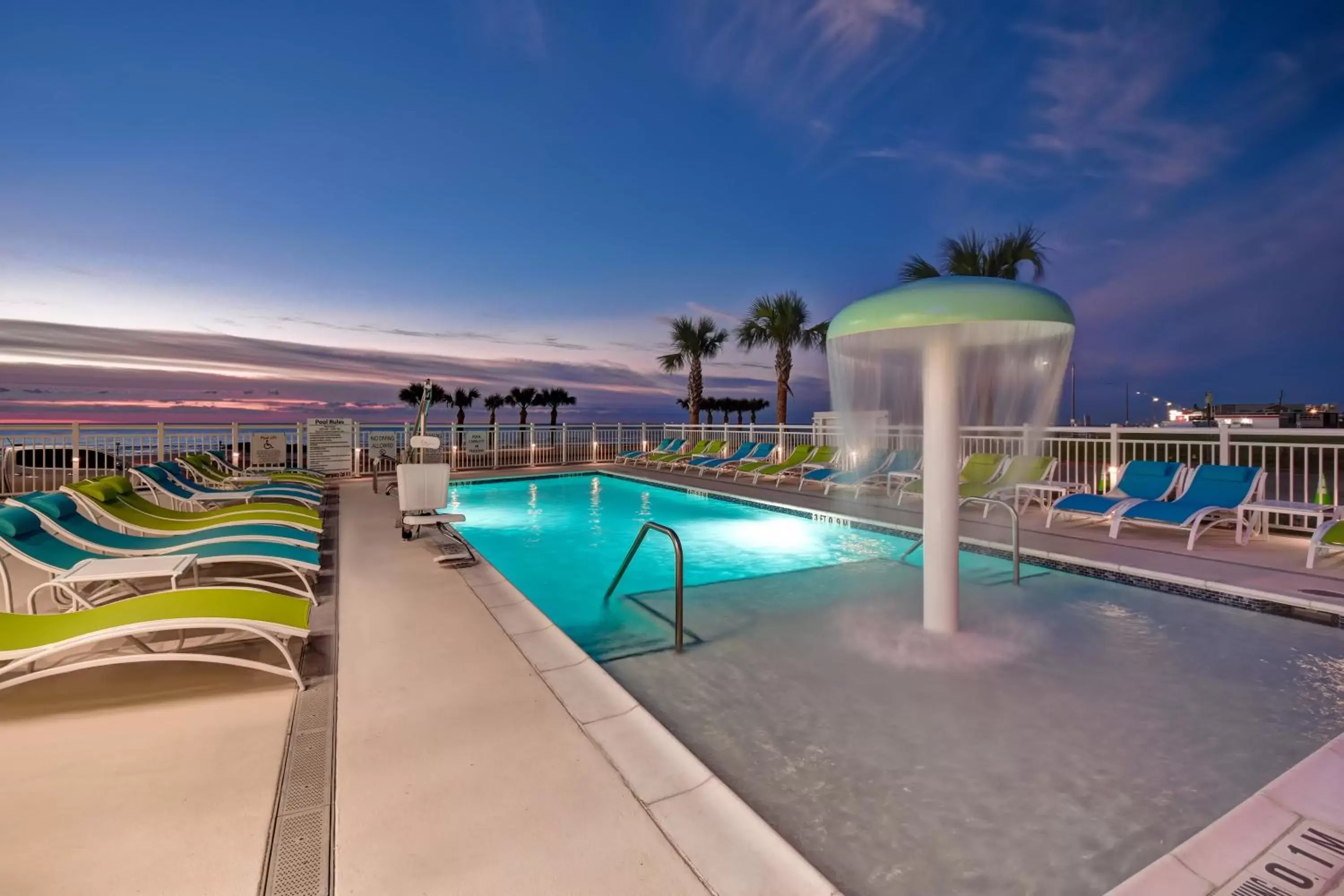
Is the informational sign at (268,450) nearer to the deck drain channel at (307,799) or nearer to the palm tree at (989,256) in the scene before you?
the deck drain channel at (307,799)

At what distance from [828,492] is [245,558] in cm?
888

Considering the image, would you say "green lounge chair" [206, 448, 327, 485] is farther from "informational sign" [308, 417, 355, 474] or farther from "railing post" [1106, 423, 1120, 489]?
"railing post" [1106, 423, 1120, 489]

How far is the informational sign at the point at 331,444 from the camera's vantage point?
13375 mm

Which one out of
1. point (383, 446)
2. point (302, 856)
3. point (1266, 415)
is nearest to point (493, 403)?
point (383, 446)

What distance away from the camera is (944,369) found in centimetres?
348

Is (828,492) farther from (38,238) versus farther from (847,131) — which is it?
(38,238)

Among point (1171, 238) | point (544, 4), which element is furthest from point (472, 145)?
point (1171, 238)

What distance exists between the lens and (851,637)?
12.6ft

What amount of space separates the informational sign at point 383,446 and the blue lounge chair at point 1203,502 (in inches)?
538

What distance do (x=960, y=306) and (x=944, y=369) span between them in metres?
0.58

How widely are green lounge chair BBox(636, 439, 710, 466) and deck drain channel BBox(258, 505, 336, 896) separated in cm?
1291

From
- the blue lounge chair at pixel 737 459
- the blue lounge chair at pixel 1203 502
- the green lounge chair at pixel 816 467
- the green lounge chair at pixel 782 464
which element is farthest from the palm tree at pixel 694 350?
the blue lounge chair at pixel 1203 502

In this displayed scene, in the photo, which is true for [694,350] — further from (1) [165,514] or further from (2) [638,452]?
(1) [165,514]

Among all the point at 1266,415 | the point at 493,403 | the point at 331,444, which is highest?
the point at 493,403
